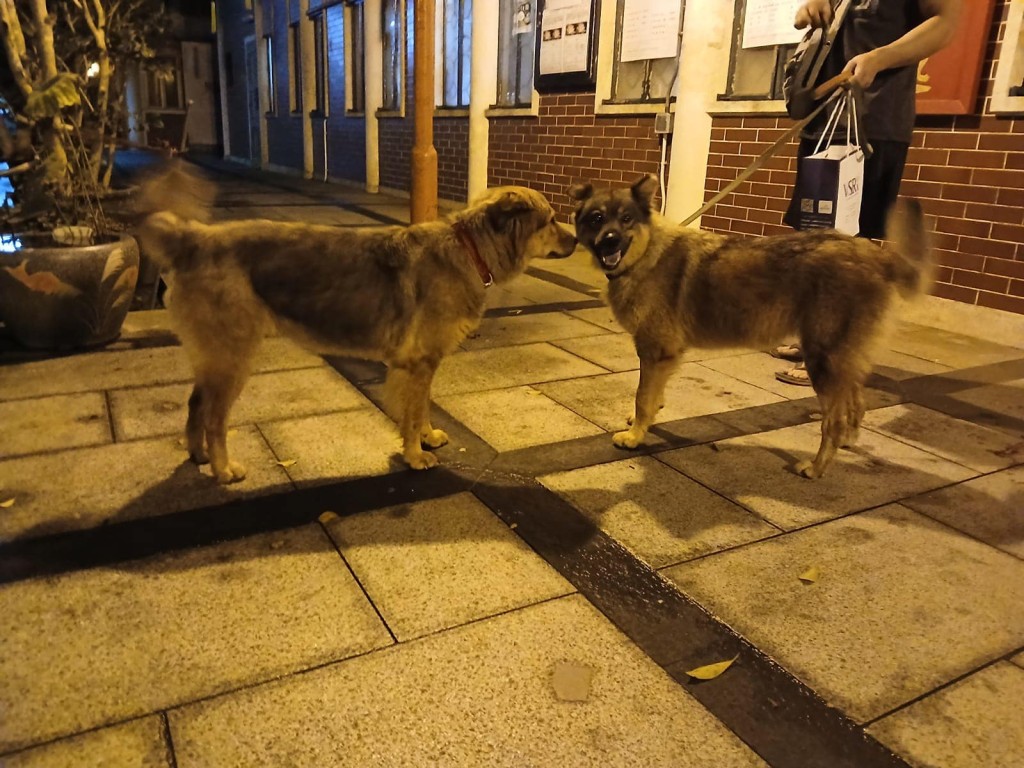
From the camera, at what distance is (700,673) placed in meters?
2.20

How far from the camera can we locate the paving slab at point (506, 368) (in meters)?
4.72

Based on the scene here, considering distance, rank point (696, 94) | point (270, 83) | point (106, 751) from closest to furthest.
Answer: point (106, 751) → point (696, 94) → point (270, 83)

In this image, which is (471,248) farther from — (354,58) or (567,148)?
(354,58)

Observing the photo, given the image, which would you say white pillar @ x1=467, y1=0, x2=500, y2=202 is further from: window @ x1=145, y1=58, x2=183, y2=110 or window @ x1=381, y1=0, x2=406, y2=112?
window @ x1=145, y1=58, x2=183, y2=110

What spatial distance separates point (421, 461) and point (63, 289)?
2834 mm

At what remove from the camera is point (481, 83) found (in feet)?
38.1

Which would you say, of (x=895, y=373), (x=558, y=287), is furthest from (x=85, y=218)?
(x=895, y=373)

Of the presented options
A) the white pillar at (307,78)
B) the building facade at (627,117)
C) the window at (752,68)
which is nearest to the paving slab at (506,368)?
the building facade at (627,117)

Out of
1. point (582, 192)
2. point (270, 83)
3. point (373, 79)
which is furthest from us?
point (270, 83)

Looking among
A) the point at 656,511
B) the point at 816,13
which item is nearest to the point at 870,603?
the point at 656,511

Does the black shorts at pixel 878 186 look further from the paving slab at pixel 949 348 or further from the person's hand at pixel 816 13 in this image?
the paving slab at pixel 949 348

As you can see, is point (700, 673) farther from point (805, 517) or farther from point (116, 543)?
point (116, 543)

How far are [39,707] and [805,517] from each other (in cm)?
280

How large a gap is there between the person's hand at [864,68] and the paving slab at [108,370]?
11.5ft
